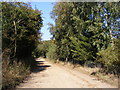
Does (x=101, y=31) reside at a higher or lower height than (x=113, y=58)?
higher

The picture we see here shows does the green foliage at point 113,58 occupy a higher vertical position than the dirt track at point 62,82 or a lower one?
higher

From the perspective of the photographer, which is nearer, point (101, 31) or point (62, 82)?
point (62, 82)

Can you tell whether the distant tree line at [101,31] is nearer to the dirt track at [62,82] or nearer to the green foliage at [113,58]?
the green foliage at [113,58]

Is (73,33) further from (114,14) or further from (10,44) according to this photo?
(10,44)

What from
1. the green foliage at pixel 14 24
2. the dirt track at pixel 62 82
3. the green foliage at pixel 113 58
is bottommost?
the dirt track at pixel 62 82

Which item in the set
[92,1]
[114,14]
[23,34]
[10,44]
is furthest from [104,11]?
[10,44]

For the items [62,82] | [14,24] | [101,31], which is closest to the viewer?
[62,82]

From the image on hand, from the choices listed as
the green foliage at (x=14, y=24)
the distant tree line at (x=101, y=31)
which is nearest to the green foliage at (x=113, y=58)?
the distant tree line at (x=101, y=31)

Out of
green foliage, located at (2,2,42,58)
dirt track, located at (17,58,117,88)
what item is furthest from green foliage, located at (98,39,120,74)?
green foliage, located at (2,2,42,58)

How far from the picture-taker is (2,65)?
6367 millimetres

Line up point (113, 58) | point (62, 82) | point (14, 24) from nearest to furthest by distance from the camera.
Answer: point (113, 58)
point (62, 82)
point (14, 24)

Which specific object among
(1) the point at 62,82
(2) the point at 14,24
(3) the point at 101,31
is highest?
(2) the point at 14,24

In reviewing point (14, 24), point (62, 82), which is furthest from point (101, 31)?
point (14, 24)

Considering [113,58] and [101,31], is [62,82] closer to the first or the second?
[113,58]
